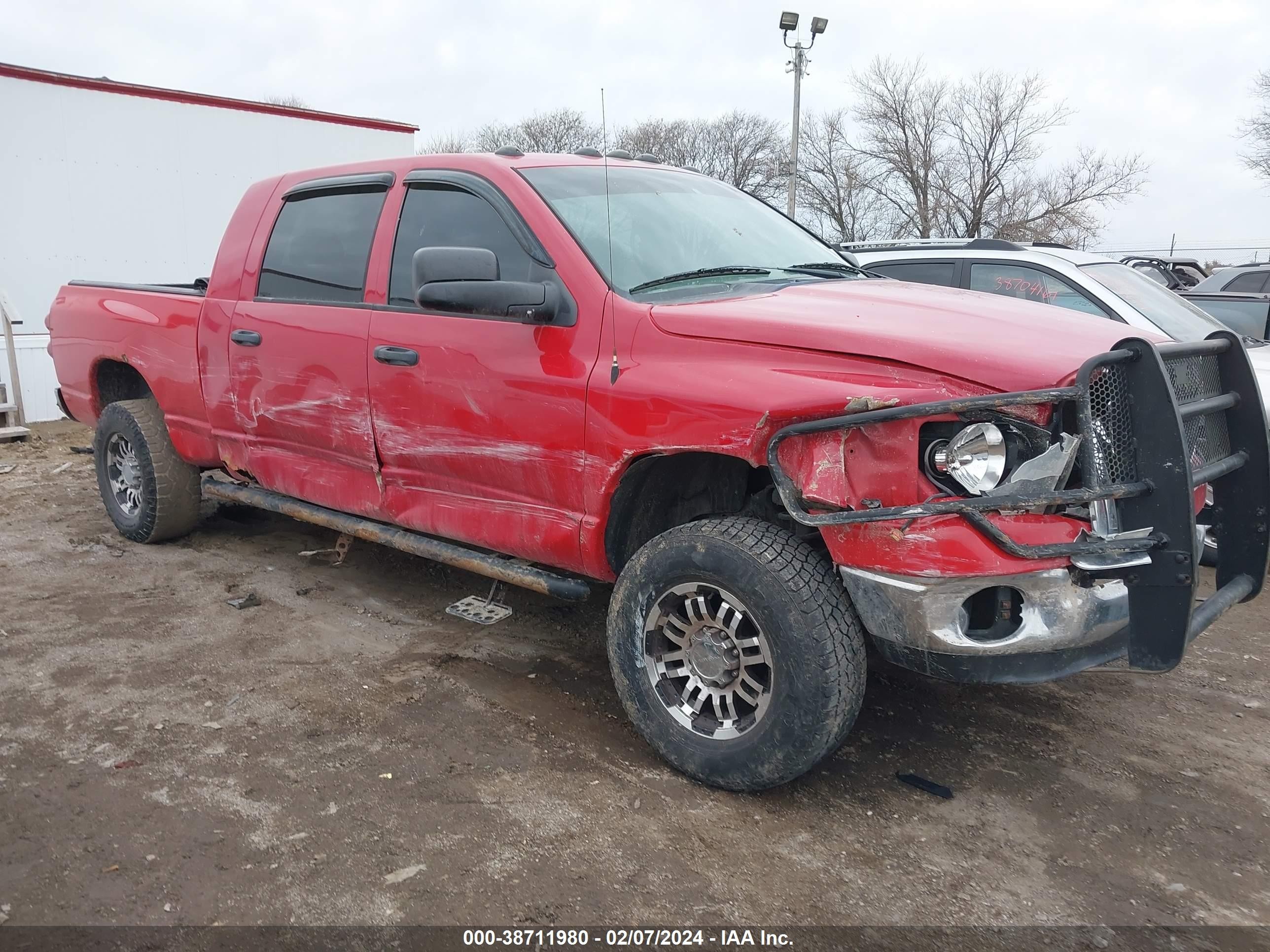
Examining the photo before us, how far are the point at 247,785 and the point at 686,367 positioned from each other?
1.87 m

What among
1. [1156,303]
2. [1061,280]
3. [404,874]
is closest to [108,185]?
[1061,280]

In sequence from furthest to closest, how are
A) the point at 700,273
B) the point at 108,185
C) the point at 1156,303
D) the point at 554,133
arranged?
1. the point at 554,133
2. the point at 108,185
3. the point at 1156,303
4. the point at 700,273

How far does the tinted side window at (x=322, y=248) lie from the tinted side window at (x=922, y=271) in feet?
13.2

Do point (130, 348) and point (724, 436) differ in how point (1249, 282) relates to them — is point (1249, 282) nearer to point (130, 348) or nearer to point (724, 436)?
point (724, 436)

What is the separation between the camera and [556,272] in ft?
11.1

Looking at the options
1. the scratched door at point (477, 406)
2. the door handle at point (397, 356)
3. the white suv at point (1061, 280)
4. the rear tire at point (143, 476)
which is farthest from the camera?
the white suv at point (1061, 280)

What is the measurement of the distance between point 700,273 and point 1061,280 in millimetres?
3840

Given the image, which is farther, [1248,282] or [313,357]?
[1248,282]

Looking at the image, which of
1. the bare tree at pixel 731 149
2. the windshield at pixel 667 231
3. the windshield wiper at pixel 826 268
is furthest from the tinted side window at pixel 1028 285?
the bare tree at pixel 731 149

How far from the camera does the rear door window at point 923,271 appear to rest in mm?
7012

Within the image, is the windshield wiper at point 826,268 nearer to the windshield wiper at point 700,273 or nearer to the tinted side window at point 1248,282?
the windshield wiper at point 700,273

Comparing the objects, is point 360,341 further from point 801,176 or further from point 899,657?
point 801,176

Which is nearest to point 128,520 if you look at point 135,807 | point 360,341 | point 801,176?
point 360,341

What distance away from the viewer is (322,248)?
14.3 ft
